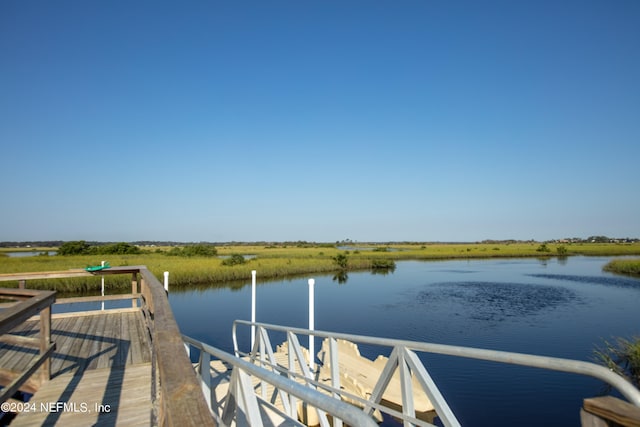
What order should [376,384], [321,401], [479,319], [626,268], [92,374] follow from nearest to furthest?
1. [321,401]
2. [376,384]
3. [92,374]
4. [479,319]
5. [626,268]

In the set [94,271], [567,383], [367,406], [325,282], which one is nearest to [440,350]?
[367,406]

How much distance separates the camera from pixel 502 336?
658 inches

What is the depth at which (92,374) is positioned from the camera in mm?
4949

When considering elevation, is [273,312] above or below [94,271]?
below

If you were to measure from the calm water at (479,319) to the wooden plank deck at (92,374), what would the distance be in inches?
310

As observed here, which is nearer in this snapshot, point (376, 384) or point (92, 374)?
point (376, 384)

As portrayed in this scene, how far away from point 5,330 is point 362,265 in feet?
159

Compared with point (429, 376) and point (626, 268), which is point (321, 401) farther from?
point (626, 268)

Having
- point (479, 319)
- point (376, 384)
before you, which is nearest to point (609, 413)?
point (376, 384)

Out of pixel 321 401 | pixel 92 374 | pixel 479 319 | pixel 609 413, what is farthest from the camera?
pixel 479 319

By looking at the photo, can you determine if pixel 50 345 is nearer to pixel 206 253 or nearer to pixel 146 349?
pixel 146 349

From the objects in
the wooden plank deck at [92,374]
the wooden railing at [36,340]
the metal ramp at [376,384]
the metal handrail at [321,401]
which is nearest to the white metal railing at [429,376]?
the metal ramp at [376,384]

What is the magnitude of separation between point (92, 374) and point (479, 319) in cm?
1874

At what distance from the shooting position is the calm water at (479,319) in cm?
1096
